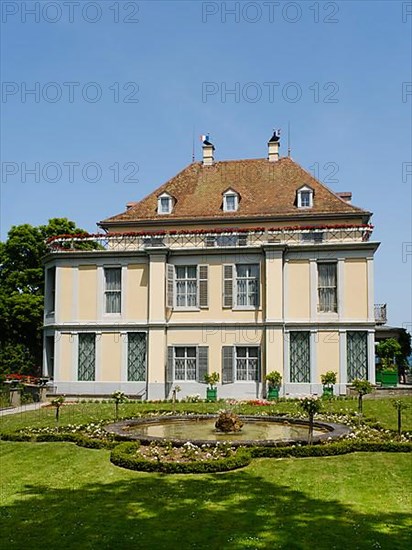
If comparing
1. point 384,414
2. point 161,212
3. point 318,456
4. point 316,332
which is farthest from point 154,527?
point 161,212

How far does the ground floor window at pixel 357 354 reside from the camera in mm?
28703

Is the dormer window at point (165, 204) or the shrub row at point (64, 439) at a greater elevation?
the dormer window at point (165, 204)

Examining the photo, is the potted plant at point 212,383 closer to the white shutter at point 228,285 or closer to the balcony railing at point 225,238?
the white shutter at point 228,285

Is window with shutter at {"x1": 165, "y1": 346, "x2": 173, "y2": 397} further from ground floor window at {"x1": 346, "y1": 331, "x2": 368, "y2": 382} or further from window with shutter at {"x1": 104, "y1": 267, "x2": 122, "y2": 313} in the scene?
ground floor window at {"x1": 346, "y1": 331, "x2": 368, "y2": 382}

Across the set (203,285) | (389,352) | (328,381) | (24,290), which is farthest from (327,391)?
(24,290)

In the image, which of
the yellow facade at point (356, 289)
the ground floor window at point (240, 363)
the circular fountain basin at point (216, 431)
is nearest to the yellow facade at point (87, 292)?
the ground floor window at point (240, 363)

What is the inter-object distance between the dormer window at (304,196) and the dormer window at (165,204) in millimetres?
6864

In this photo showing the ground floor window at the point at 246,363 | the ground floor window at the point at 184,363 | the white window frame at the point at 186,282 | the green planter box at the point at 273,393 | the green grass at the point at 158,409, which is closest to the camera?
the green grass at the point at 158,409

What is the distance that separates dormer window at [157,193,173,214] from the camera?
1389 inches

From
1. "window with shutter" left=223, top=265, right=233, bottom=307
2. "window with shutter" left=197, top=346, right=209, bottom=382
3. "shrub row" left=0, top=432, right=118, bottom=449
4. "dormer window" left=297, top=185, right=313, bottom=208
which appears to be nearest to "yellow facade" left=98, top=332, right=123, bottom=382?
"window with shutter" left=197, top=346, right=209, bottom=382

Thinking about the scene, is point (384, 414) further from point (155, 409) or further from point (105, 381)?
→ point (105, 381)

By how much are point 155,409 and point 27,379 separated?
10.9m

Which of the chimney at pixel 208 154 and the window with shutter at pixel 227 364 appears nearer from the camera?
the window with shutter at pixel 227 364

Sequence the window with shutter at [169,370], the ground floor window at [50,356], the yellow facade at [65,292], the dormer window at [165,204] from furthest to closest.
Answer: the dormer window at [165,204] → the ground floor window at [50,356] → the yellow facade at [65,292] → the window with shutter at [169,370]
